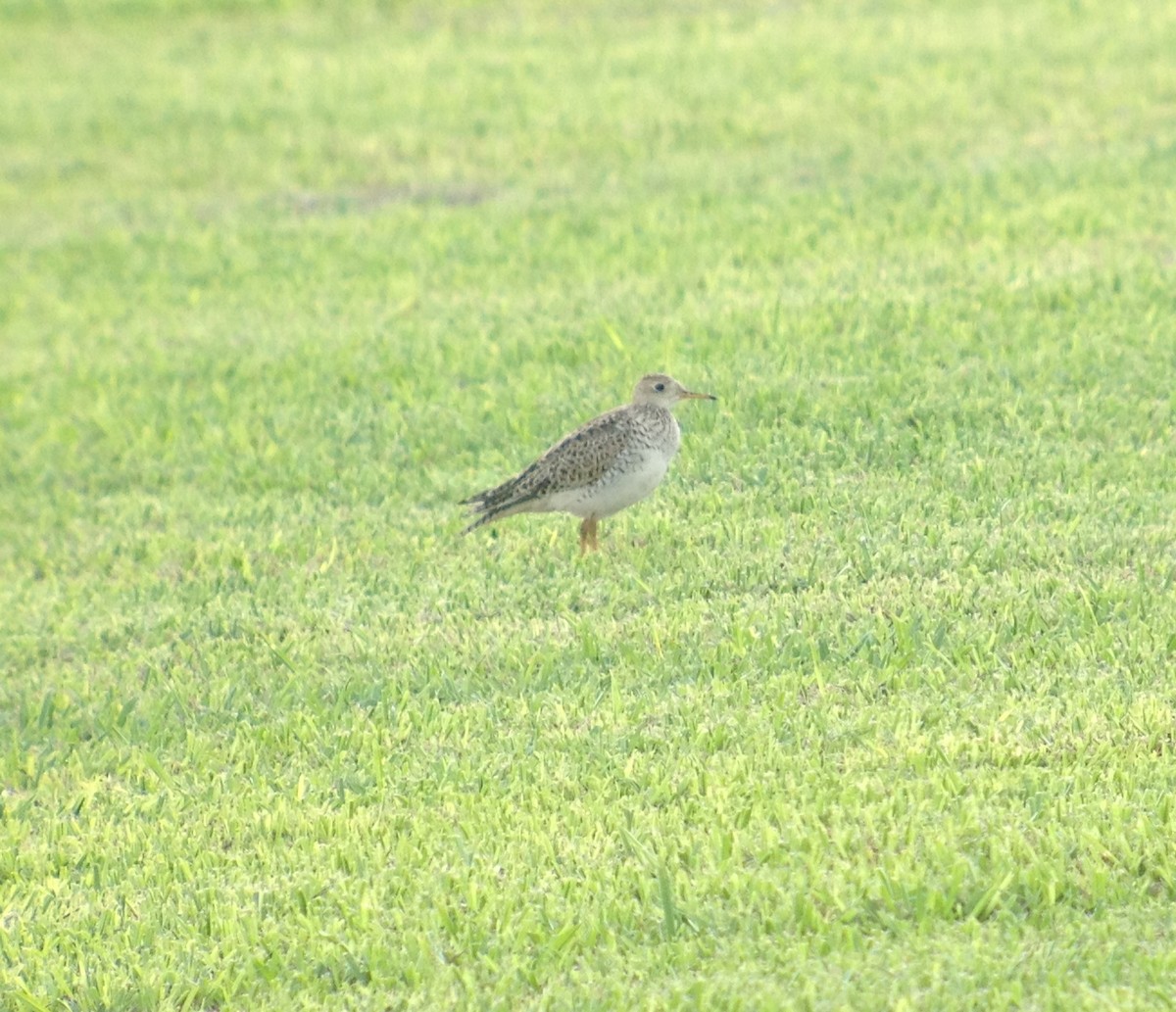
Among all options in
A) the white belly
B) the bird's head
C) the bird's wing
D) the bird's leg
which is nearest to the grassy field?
the bird's leg

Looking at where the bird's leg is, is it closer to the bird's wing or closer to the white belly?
the white belly

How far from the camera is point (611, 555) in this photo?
8.95 m

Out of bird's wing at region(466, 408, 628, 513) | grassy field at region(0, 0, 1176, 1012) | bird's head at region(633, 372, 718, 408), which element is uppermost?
bird's head at region(633, 372, 718, 408)

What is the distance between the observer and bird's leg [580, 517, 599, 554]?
8883 millimetres

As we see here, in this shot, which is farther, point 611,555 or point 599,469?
point 611,555

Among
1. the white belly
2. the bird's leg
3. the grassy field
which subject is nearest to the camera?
the grassy field

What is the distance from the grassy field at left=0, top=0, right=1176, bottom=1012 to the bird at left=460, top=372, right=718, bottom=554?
40 cm

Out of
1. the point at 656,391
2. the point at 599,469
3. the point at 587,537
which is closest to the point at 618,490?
the point at 599,469

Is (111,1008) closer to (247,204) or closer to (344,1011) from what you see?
(344,1011)

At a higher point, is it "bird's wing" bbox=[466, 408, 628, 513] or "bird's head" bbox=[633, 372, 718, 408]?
"bird's head" bbox=[633, 372, 718, 408]

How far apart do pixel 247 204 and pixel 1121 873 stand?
13455mm

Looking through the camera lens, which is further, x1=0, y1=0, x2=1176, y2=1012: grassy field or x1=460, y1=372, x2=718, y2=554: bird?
x1=460, y1=372, x2=718, y2=554: bird

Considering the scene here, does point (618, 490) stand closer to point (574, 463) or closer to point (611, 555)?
point (574, 463)

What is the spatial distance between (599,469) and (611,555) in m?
0.69
